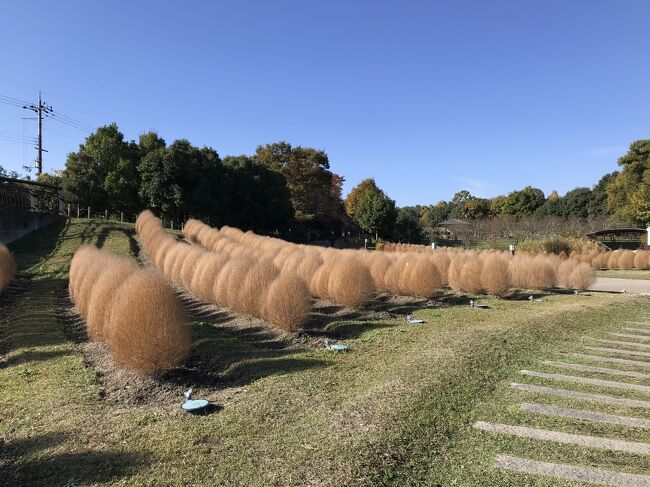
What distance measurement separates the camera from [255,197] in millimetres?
35531

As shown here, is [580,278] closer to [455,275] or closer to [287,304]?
[455,275]

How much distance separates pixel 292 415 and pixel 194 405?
3.02ft

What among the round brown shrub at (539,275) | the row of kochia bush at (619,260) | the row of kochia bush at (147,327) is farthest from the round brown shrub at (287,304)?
the row of kochia bush at (619,260)

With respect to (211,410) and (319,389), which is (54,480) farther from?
(319,389)

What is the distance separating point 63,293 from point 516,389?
11.5 m

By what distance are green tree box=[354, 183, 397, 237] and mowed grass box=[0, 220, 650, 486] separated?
33.0 m

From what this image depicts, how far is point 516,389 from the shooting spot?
4977 millimetres

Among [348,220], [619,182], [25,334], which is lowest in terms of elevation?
[25,334]

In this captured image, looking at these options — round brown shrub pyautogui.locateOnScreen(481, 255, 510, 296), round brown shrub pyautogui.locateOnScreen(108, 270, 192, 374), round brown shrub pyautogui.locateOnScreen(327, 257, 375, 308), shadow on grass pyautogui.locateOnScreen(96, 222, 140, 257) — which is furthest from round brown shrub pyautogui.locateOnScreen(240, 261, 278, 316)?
shadow on grass pyautogui.locateOnScreen(96, 222, 140, 257)

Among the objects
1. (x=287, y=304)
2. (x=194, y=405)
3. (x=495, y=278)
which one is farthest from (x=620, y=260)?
(x=194, y=405)

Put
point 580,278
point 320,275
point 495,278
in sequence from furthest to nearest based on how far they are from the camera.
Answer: point 580,278
point 495,278
point 320,275

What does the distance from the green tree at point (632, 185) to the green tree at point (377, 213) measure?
63.0 ft

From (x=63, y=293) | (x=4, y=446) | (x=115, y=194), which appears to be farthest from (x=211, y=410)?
(x=115, y=194)

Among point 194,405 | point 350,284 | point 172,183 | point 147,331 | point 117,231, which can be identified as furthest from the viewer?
point 172,183
